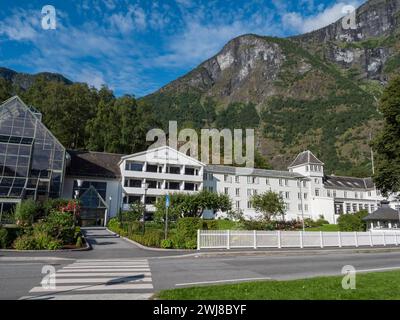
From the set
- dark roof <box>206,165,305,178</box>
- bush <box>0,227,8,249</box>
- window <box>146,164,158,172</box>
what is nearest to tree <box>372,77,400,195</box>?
dark roof <box>206,165,305,178</box>

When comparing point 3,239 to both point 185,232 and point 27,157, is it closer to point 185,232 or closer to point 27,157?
point 185,232

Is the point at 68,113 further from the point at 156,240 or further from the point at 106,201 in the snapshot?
the point at 156,240

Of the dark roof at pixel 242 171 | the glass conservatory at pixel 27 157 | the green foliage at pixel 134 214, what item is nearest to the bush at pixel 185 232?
the green foliage at pixel 134 214

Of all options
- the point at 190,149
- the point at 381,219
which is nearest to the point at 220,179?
the point at 190,149

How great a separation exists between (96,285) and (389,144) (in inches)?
1423

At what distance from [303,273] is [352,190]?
218 feet

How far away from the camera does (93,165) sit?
176 ft

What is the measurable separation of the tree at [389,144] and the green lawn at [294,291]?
31.0m

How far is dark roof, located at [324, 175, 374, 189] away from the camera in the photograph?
71025mm

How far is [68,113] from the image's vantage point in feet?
224

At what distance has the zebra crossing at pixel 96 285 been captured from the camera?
7840 mm

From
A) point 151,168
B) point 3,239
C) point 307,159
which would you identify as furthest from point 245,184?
point 3,239

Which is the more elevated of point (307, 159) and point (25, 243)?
point (307, 159)
